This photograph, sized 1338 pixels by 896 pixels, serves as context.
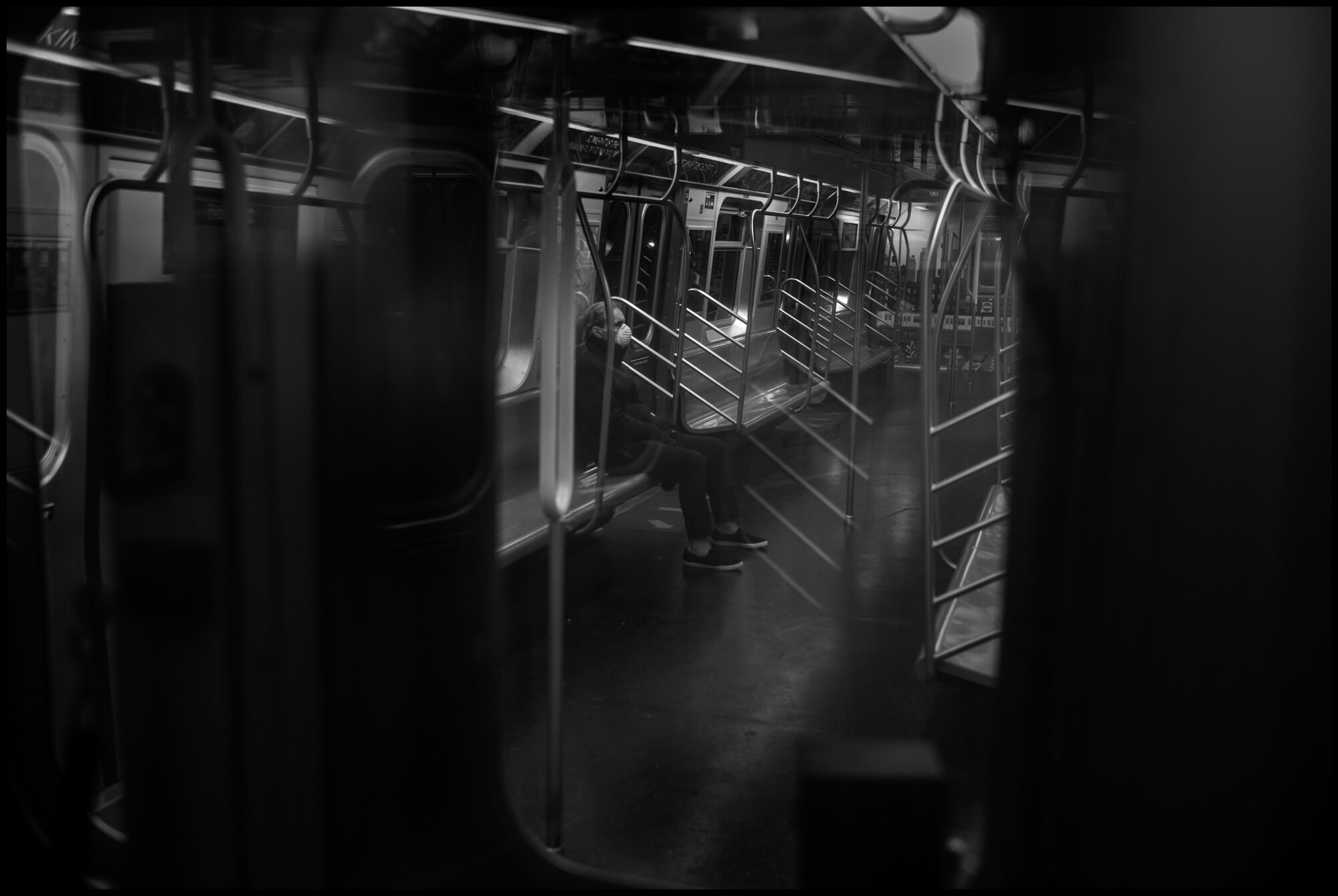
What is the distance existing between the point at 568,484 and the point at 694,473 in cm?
363

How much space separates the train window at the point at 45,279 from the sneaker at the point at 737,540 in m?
3.80

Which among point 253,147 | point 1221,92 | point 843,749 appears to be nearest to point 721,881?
point 843,749

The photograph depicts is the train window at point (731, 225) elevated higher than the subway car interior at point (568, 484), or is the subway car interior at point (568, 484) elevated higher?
the train window at point (731, 225)

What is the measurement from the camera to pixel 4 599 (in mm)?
2305

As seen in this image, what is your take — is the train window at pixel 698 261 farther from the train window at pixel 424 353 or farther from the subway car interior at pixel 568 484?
the train window at pixel 424 353

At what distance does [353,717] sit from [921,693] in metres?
2.60

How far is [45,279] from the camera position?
11.0ft

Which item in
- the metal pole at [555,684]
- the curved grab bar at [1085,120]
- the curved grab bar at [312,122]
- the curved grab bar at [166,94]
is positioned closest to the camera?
the curved grab bar at [1085,120]

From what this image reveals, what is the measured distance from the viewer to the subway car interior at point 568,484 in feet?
5.30

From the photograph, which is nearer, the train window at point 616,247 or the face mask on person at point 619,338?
the face mask on person at point 619,338

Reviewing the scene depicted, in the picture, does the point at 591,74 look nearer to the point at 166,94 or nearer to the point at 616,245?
the point at 166,94

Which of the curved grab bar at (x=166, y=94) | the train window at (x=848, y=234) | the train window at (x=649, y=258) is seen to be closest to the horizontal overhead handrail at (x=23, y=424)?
the curved grab bar at (x=166, y=94)

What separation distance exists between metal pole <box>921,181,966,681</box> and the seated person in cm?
289

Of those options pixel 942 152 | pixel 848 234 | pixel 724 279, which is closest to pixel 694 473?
pixel 942 152
